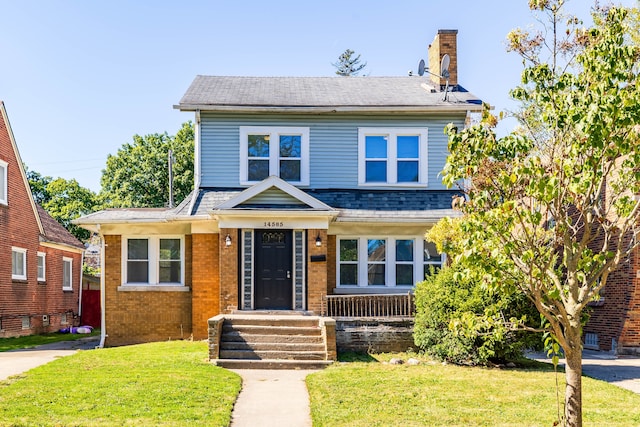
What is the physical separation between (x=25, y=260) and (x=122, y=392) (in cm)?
1578

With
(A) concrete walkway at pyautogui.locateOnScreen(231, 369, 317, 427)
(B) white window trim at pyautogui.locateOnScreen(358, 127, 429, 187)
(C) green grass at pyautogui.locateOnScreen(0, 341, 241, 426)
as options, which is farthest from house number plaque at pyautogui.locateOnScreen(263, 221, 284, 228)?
(A) concrete walkway at pyautogui.locateOnScreen(231, 369, 317, 427)

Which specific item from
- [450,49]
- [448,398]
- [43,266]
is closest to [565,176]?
[448,398]

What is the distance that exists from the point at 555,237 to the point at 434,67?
15.4 metres

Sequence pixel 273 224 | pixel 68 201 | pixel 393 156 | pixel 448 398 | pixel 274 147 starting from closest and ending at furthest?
pixel 448 398
pixel 273 224
pixel 274 147
pixel 393 156
pixel 68 201

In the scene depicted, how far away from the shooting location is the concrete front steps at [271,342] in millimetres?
14156

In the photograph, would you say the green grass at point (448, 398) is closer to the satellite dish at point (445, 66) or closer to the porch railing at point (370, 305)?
the porch railing at point (370, 305)

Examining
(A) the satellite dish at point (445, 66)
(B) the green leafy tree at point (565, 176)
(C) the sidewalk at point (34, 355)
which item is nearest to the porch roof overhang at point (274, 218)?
(C) the sidewalk at point (34, 355)

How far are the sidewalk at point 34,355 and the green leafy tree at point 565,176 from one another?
9572 millimetres

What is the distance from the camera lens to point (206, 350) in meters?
15.5

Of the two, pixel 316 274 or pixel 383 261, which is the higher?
pixel 383 261

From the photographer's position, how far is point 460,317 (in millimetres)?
13508

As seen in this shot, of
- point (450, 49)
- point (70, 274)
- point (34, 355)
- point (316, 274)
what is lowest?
point (34, 355)

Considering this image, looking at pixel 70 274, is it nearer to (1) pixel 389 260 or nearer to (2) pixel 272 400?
(1) pixel 389 260

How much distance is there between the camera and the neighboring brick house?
72.9 ft
